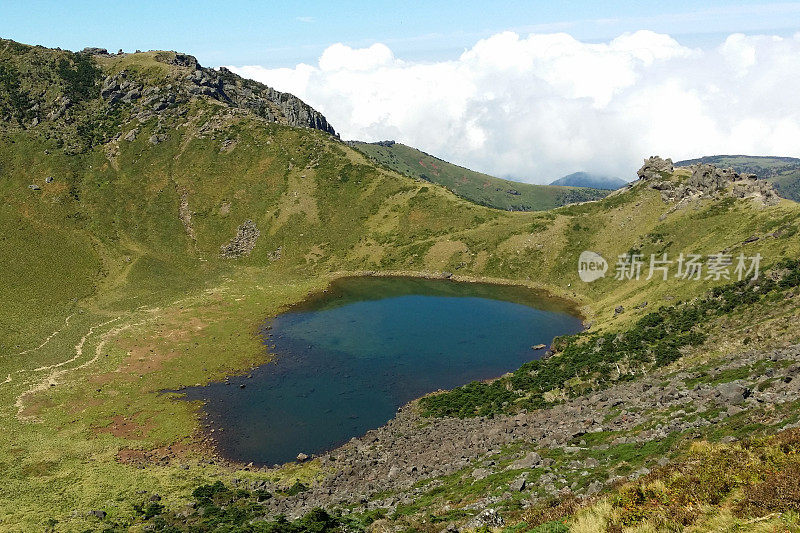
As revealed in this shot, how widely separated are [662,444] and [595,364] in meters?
30.8

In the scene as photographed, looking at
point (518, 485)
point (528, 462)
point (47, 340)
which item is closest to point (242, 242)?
point (47, 340)

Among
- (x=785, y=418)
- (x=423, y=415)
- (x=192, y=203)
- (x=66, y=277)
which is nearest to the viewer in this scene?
(x=785, y=418)

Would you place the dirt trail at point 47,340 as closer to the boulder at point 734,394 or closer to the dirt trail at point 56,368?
the dirt trail at point 56,368

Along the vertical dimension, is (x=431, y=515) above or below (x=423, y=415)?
above

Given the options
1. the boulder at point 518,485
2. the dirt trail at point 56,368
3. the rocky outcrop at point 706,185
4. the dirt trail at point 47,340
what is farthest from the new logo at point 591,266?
the dirt trail at point 47,340

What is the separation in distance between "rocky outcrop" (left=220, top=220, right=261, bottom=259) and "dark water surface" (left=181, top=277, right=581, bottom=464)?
37.7 metres

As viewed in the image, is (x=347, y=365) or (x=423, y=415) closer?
(x=423, y=415)

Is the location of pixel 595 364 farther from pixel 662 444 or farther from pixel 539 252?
pixel 539 252

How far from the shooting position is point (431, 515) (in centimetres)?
2928

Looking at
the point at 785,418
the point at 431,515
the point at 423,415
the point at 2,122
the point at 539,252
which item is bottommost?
the point at 423,415

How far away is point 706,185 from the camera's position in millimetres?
116688

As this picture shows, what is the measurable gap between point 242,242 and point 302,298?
41.9 metres

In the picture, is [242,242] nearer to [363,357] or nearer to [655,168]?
[363,357]

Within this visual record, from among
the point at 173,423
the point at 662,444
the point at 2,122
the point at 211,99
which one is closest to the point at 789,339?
the point at 662,444
